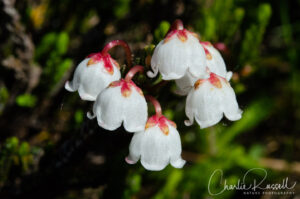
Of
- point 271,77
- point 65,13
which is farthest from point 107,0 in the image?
point 271,77

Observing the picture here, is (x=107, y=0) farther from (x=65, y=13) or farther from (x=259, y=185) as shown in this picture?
(x=259, y=185)

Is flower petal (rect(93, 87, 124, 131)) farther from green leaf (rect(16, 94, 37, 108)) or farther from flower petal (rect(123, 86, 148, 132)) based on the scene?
green leaf (rect(16, 94, 37, 108))

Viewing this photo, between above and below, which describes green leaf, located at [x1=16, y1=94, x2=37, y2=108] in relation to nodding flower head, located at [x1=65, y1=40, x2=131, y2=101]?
above

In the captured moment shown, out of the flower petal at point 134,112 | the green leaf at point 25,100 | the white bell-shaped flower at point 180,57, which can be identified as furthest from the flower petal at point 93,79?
the green leaf at point 25,100

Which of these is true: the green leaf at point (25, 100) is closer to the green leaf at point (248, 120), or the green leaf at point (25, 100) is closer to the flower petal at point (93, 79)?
the flower petal at point (93, 79)
